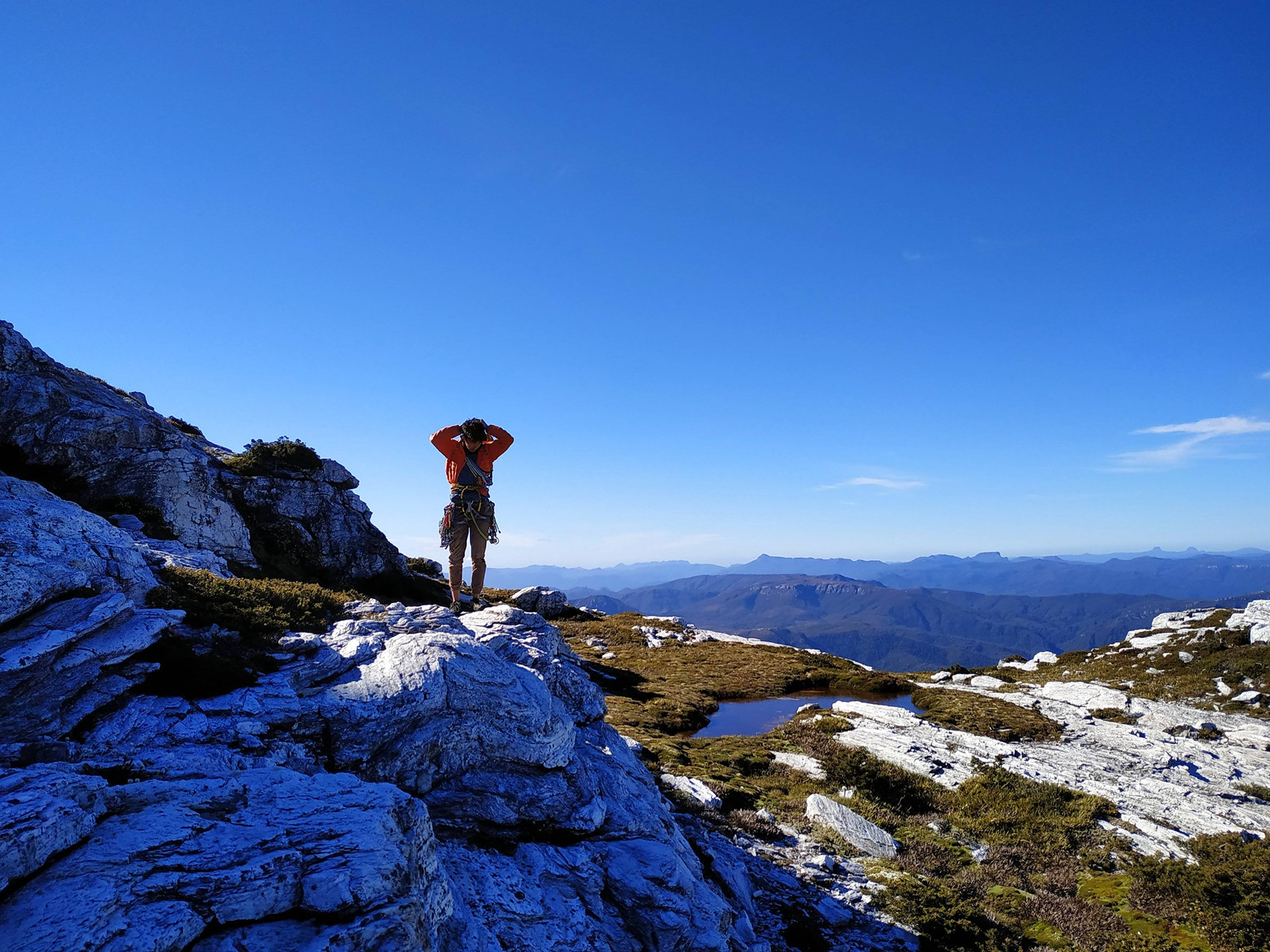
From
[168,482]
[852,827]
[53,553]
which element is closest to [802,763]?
[852,827]

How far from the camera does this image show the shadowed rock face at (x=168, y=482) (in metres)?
18.7

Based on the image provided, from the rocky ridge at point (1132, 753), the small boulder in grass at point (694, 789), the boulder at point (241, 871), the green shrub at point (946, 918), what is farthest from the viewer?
the rocky ridge at point (1132, 753)

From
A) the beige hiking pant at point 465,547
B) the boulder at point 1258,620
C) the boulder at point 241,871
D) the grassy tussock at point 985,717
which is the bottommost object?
the grassy tussock at point 985,717

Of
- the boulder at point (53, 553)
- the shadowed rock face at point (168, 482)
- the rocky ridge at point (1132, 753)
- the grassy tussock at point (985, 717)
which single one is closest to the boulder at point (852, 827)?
the rocky ridge at point (1132, 753)

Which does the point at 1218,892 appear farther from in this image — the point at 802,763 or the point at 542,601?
the point at 542,601

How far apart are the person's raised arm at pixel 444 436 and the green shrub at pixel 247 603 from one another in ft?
15.8

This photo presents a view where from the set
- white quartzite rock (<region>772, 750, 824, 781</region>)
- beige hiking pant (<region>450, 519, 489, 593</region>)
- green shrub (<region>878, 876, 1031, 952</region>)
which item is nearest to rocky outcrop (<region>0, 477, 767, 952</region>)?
beige hiking pant (<region>450, 519, 489, 593</region>)

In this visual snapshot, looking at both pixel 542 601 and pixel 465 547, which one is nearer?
pixel 465 547

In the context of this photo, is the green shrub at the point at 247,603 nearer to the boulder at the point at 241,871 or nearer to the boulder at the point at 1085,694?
the boulder at the point at 241,871

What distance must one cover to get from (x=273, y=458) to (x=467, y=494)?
1612 cm

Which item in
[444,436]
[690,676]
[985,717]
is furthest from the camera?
[690,676]

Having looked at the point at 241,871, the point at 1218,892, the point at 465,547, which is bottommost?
the point at 1218,892

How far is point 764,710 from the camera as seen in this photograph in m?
31.5

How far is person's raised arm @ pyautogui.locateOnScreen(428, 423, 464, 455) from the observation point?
52.9ft
